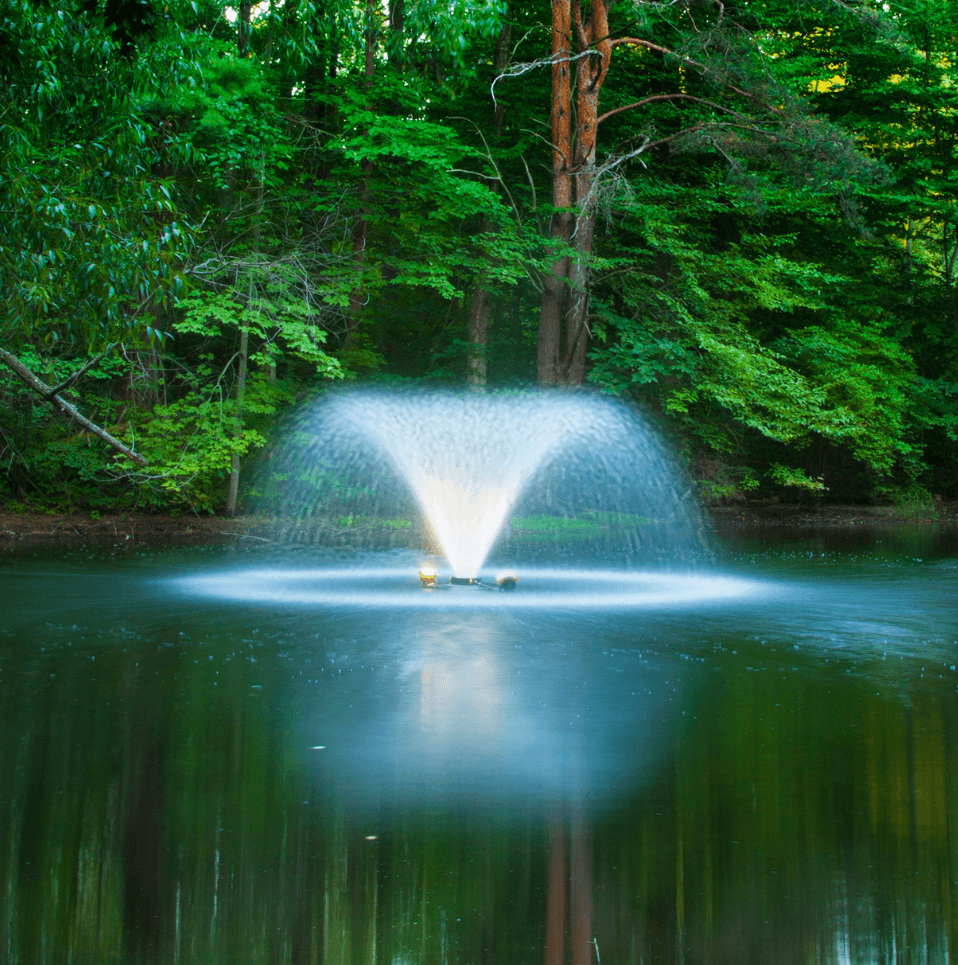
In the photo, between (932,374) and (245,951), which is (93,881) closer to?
(245,951)

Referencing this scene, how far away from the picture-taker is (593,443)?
1157 inches

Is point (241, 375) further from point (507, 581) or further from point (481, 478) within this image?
point (507, 581)

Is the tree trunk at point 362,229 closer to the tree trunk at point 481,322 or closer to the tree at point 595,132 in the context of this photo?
the tree trunk at point 481,322

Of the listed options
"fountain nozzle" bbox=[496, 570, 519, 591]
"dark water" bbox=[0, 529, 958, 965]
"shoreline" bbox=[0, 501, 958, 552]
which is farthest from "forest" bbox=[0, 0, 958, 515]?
"dark water" bbox=[0, 529, 958, 965]

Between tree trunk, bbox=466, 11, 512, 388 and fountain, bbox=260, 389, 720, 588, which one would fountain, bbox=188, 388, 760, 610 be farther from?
tree trunk, bbox=466, 11, 512, 388

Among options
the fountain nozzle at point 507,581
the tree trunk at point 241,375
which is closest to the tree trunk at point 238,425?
the tree trunk at point 241,375

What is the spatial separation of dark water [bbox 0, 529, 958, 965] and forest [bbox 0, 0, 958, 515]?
12.2 meters

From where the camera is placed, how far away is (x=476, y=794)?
5.61m

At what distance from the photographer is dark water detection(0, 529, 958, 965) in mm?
4062

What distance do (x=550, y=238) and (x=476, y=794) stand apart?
21.4 metres

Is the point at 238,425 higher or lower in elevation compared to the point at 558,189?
lower

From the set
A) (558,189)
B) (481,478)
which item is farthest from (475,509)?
(558,189)

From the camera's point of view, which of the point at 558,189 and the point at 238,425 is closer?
the point at 238,425

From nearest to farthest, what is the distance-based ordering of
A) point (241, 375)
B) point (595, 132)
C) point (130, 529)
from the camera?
point (130, 529), point (241, 375), point (595, 132)
